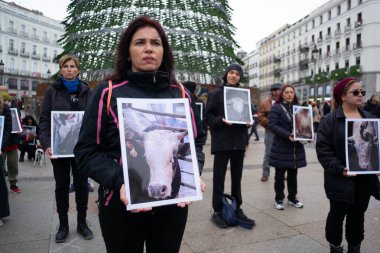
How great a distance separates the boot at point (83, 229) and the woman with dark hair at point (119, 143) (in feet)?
6.49

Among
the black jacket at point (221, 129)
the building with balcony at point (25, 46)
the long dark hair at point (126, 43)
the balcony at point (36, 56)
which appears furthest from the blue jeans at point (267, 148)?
the balcony at point (36, 56)

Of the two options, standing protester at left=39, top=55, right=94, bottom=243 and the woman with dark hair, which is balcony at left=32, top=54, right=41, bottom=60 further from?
the woman with dark hair

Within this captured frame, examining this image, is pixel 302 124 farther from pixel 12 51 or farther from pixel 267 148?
pixel 12 51

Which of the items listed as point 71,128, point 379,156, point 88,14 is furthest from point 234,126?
point 88,14

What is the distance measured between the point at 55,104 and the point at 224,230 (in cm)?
250

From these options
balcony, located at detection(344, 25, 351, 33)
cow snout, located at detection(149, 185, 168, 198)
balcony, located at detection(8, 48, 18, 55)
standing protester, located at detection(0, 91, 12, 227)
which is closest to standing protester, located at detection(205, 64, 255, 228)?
cow snout, located at detection(149, 185, 168, 198)

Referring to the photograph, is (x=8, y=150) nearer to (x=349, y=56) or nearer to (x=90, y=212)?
(x=90, y=212)

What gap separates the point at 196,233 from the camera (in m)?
3.86

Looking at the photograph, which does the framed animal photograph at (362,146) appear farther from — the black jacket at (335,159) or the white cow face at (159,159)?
the white cow face at (159,159)

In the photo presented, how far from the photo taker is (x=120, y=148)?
5.83ft

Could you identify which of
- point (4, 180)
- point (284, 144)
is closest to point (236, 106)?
point (284, 144)

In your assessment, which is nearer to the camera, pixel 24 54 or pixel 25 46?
pixel 24 54

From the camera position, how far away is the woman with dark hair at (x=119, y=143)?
1.78 metres

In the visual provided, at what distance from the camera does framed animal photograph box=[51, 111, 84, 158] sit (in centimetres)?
355
